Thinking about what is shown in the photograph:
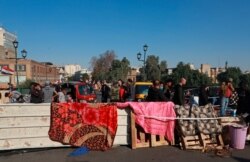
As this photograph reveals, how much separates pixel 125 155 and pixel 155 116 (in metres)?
1.58

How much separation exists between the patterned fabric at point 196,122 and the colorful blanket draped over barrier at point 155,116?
0.25 metres

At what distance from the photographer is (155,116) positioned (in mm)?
9609

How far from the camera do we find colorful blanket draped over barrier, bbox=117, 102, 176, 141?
9.52 metres

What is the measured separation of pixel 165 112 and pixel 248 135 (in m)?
2.59

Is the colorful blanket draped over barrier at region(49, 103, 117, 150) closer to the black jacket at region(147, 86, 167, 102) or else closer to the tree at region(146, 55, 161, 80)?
the black jacket at region(147, 86, 167, 102)

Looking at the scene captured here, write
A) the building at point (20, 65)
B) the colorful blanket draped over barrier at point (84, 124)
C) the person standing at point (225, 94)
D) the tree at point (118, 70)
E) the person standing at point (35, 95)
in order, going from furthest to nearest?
the building at point (20, 65), the tree at point (118, 70), the person standing at point (225, 94), the person standing at point (35, 95), the colorful blanket draped over barrier at point (84, 124)

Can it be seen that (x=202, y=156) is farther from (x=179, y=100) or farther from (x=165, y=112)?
(x=179, y=100)

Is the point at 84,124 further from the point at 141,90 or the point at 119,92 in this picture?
the point at 141,90

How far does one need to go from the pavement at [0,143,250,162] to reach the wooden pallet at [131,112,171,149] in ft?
Result: 0.65

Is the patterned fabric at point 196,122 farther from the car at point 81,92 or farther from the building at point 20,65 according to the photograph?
the building at point 20,65

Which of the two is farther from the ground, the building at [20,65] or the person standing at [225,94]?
the building at [20,65]

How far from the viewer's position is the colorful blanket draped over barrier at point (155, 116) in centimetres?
952

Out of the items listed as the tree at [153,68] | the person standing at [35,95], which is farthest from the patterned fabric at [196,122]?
the tree at [153,68]

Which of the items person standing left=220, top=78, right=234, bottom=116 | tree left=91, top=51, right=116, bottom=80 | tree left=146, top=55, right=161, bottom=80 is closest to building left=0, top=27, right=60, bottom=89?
tree left=91, top=51, right=116, bottom=80
